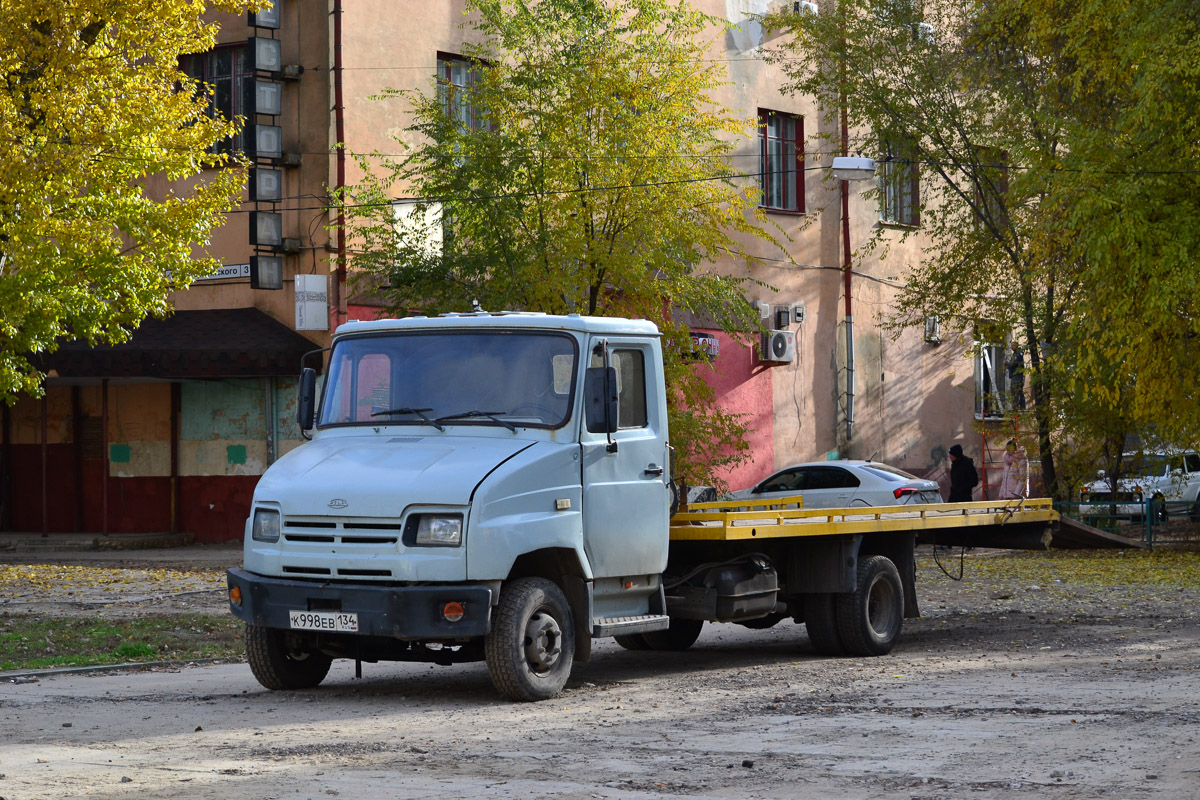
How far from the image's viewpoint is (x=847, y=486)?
93.1ft

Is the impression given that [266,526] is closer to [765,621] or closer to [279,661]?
[279,661]

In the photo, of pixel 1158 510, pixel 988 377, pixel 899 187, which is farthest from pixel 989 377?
pixel 1158 510

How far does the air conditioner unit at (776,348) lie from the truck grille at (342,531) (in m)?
25.4

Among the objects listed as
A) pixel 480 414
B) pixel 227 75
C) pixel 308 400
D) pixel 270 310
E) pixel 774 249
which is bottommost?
pixel 480 414

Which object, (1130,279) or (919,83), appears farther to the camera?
(919,83)

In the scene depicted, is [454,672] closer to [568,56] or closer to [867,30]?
[568,56]

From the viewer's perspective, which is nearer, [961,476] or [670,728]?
[670,728]

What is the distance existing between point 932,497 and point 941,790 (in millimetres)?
20917

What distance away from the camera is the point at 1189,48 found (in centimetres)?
2077

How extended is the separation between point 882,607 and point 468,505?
505 cm

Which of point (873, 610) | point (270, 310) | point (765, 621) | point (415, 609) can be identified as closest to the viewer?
point (415, 609)

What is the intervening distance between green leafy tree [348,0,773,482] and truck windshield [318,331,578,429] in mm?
13475

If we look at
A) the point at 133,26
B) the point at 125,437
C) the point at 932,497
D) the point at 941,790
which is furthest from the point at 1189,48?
the point at 125,437

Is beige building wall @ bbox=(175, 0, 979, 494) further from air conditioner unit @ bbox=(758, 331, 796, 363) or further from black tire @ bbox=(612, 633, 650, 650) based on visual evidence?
black tire @ bbox=(612, 633, 650, 650)
